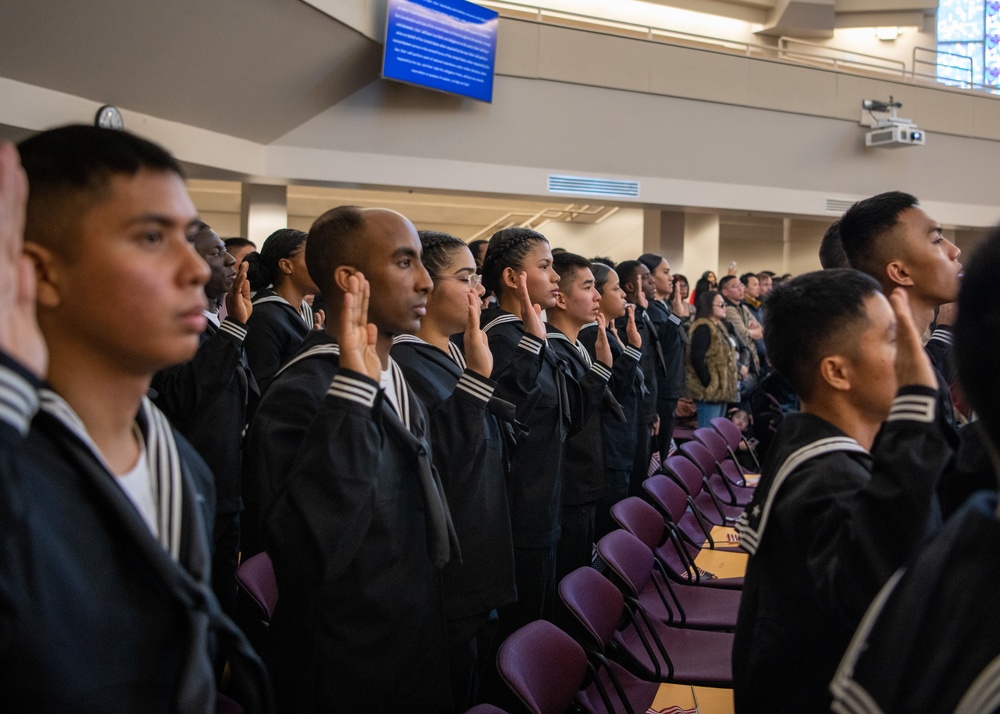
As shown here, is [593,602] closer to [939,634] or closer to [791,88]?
[939,634]

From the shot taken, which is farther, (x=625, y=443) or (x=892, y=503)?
(x=625, y=443)

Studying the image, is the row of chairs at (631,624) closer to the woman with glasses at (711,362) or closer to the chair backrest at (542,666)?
the chair backrest at (542,666)

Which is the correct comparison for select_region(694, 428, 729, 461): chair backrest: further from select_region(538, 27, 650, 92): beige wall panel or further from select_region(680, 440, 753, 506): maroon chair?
select_region(538, 27, 650, 92): beige wall panel

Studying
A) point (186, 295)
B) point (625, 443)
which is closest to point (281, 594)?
point (186, 295)

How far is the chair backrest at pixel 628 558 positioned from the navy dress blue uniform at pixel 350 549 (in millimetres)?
958

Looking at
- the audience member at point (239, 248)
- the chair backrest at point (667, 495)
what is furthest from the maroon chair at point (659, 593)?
the audience member at point (239, 248)

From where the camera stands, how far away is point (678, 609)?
3.13m

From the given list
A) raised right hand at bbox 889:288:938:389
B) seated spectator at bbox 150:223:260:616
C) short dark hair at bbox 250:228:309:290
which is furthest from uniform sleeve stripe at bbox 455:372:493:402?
short dark hair at bbox 250:228:309:290

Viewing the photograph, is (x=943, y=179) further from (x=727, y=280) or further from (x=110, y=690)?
(x=110, y=690)

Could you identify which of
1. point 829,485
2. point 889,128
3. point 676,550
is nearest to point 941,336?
point 829,485

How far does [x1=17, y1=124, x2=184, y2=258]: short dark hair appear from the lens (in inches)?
44.2

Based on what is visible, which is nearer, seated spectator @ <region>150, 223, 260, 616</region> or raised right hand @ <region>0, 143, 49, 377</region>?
raised right hand @ <region>0, 143, 49, 377</region>

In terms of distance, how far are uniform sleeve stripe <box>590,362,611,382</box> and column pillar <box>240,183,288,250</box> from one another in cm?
657

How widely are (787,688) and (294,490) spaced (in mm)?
1018
